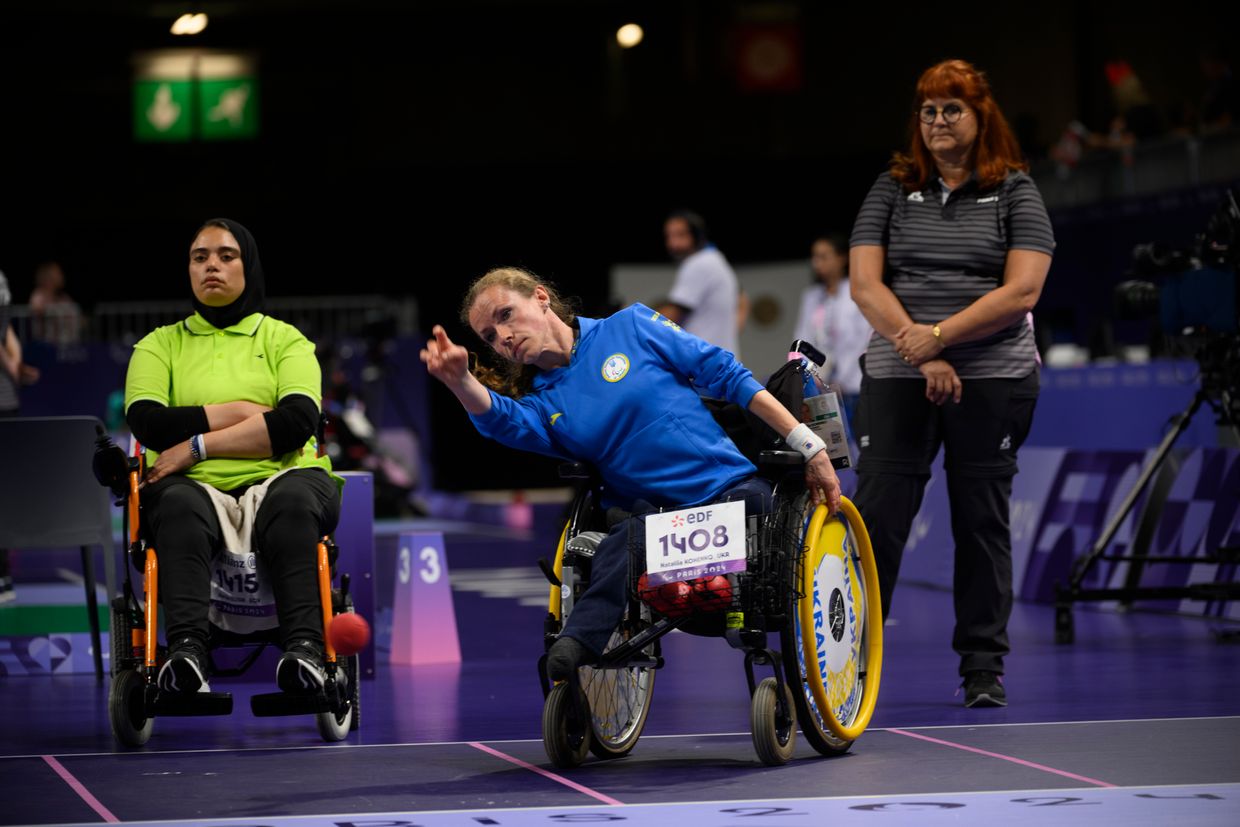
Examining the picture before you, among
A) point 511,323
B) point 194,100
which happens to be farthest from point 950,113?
point 194,100

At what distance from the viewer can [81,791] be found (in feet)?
11.8

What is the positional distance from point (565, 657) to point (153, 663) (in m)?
1.10

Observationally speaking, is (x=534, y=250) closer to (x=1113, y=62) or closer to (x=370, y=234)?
(x=370, y=234)

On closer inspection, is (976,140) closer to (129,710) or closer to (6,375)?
(129,710)

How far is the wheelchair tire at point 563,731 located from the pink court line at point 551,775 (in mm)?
42

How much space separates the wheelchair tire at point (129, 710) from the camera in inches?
163

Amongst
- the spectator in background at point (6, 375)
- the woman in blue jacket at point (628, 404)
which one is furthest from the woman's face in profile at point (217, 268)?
the spectator in background at point (6, 375)

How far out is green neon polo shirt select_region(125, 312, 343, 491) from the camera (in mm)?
4512

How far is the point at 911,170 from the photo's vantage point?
16.0 feet

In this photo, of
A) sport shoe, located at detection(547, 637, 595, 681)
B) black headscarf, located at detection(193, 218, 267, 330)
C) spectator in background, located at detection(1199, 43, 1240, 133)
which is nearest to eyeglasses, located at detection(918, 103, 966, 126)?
black headscarf, located at detection(193, 218, 267, 330)

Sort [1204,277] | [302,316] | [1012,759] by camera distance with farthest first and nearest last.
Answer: [302,316] < [1204,277] < [1012,759]

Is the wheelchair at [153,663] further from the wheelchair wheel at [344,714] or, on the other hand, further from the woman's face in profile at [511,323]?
the woman's face in profile at [511,323]

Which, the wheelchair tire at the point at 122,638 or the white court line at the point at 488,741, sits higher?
the wheelchair tire at the point at 122,638

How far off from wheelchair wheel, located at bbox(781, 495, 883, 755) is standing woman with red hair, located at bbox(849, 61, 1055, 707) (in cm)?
58
